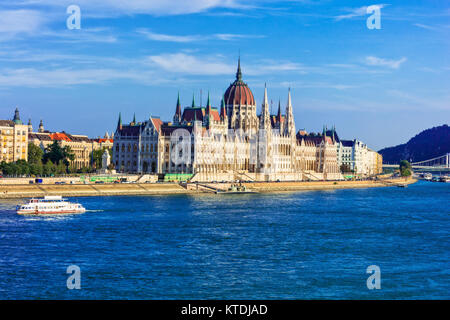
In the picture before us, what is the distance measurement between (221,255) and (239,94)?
108673 millimetres

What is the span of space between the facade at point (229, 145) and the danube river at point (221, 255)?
53346mm

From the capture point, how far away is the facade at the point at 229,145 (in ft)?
364

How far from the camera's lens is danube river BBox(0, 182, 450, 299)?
2591cm

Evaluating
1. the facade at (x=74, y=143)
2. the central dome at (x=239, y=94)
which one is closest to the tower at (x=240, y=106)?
the central dome at (x=239, y=94)

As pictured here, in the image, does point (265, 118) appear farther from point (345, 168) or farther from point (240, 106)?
point (345, 168)

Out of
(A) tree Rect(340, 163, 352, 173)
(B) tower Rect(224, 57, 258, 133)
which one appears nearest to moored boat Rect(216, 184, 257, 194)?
(B) tower Rect(224, 57, 258, 133)

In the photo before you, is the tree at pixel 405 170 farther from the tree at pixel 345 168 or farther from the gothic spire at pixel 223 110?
the gothic spire at pixel 223 110

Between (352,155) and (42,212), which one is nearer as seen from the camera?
(42,212)

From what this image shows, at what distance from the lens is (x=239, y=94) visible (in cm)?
14075

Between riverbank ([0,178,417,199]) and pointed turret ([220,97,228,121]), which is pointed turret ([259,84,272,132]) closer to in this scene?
pointed turret ([220,97,228,121])

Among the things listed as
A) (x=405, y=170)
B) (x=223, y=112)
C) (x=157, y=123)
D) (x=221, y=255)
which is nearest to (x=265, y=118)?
(x=223, y=112)

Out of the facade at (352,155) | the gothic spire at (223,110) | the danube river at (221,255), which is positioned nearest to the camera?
the danube river at (221,255)

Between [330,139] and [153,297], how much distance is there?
143979mm
